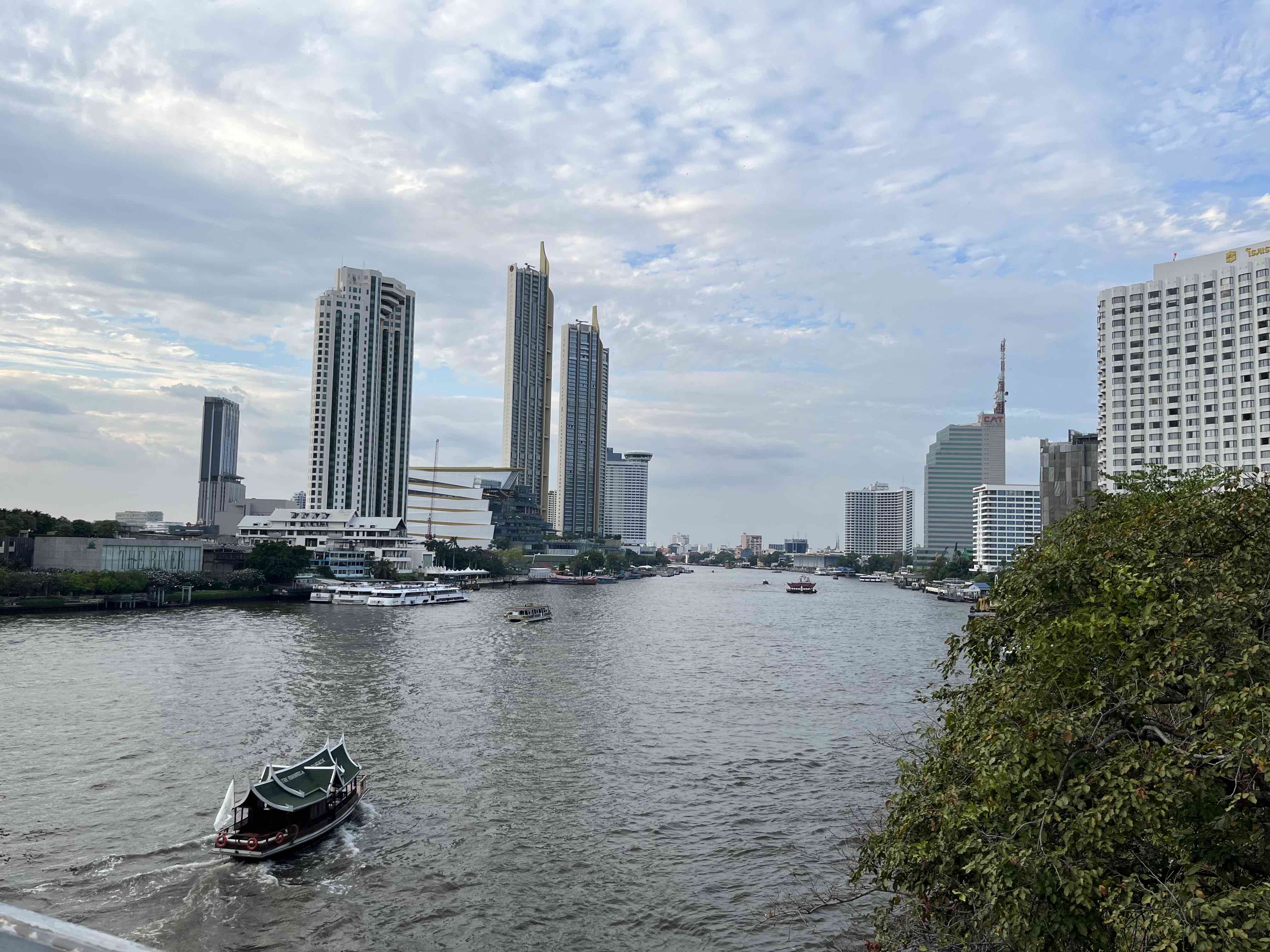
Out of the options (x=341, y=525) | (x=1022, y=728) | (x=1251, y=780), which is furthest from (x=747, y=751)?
(x=341, y=525)

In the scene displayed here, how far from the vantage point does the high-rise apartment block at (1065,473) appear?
96.0 metres

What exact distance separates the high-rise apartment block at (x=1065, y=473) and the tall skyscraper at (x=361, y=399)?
106m

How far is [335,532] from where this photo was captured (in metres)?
127

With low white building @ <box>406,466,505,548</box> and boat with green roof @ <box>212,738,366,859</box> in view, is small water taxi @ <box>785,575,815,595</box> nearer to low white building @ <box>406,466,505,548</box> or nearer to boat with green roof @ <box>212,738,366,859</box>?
low white building @ <box>406,466,505,548</box>

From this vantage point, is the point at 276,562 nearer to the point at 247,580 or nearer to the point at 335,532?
the point at 247,580

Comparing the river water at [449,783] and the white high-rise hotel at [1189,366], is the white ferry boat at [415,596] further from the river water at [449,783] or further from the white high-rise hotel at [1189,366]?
the white high-rise hotel at [1189,366]

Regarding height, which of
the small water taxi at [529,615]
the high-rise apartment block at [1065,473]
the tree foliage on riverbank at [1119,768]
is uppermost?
the high-rise apartment block at [1065,473]

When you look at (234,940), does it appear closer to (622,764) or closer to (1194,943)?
(622,764)

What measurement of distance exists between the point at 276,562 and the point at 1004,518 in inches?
5521

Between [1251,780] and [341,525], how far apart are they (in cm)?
13009

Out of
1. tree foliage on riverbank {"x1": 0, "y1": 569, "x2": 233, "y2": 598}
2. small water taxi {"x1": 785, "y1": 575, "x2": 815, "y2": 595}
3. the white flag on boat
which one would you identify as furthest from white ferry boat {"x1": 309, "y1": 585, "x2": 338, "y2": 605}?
the white flag on boat

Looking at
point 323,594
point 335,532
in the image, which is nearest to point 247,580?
point 323,594

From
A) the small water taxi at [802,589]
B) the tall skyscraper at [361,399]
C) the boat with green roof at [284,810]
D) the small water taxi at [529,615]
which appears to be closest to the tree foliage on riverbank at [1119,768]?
the boat with green roof at [284,810]

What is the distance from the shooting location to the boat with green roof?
1961cm
